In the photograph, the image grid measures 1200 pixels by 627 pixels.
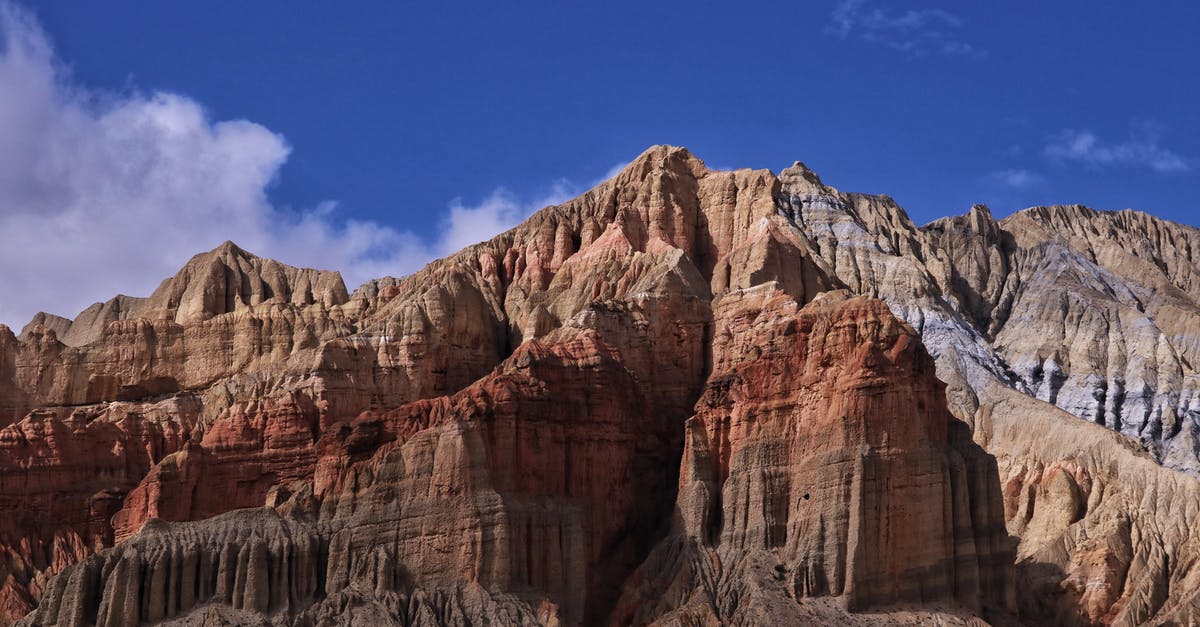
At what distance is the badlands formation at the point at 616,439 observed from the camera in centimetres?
10244

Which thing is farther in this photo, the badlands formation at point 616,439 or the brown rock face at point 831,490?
the badlands formation at point 616,439

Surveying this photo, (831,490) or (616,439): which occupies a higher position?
(616,439)

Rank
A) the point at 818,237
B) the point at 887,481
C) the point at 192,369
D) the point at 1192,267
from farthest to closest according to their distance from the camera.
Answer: the point at 1192,267, the point at 818,237, the point at 192,369, the point at 887,481

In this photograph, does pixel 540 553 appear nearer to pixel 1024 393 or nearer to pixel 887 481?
pixel 887 481

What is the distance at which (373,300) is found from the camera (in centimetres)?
13250

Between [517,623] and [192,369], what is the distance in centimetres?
3434

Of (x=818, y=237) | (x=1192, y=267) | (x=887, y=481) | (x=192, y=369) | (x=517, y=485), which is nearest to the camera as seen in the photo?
(x=887, y=481)

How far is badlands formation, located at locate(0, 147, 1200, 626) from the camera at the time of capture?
10244cm

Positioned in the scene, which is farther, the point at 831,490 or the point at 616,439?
the point at 616,439

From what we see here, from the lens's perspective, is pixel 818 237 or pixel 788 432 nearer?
pixel 788 432

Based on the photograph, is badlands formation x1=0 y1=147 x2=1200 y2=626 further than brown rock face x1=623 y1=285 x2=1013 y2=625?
Yes

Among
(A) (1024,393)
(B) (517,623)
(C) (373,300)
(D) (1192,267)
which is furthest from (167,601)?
(D) (1192,267)

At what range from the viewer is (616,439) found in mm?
111750

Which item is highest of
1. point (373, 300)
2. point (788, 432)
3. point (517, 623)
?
point (373, 300)
